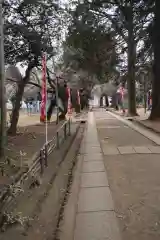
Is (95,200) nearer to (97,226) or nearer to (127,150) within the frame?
(97,226)

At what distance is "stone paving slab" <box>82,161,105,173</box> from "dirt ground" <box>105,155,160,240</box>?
0.17m

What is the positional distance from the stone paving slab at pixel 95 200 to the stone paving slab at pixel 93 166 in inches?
76.4

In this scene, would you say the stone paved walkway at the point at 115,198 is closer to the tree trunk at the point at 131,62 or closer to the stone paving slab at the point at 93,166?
the stone paving slab at the point at 93,166

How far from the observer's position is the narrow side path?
4.88 meters

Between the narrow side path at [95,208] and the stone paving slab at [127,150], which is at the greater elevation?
the stone paving slab at [127,150]

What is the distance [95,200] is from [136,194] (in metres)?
0.79

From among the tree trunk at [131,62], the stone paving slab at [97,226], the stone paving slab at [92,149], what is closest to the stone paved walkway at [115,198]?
the stone paving slab at [97,226]

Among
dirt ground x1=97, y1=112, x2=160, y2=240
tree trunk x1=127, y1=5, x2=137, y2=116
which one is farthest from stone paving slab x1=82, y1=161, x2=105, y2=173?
tree trunk x1=127, y1=5, x2=137, y2=116

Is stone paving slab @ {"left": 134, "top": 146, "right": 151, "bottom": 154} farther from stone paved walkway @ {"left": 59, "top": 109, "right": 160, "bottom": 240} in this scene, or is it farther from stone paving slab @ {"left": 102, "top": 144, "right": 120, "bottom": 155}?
stone paving slab @ {"left": 102, "top": 144, "right": 120, "bottom": 155}

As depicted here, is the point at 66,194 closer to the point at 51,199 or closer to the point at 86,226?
the point at 51,199

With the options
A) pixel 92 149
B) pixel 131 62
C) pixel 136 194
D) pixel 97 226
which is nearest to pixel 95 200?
pixel 136 194

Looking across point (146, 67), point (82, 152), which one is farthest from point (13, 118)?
point (146, 67)

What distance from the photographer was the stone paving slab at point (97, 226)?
4762mm

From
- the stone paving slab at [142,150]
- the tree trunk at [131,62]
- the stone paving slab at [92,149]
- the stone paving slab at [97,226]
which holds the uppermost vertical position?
the tree trunk at [131,62]
